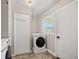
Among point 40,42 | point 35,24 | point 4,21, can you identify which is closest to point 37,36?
point 40,42

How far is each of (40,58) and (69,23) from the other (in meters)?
1.75

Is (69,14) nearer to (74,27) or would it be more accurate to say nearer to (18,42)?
(74,27)

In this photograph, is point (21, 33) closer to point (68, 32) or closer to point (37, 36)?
point (37, 36)

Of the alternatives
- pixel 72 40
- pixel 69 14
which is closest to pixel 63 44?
pixel 72 40

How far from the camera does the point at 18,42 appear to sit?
3.27 metres

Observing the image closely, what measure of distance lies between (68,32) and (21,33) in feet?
6.69

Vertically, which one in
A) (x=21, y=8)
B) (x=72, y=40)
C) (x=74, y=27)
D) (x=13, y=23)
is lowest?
(x=72, y=40)

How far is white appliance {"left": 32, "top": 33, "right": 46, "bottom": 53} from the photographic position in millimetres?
3676

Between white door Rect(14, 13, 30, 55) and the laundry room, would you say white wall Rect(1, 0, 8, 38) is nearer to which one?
the laundry room

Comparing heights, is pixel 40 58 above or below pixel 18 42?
below

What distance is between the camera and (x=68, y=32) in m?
2.24

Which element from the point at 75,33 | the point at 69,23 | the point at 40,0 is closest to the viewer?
the point at 75,33

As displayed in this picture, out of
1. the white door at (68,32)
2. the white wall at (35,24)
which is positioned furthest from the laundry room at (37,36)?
the white wall at (35,24)

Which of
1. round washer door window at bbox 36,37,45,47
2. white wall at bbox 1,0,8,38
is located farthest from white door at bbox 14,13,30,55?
white wall at bbox 1,0,8,38
